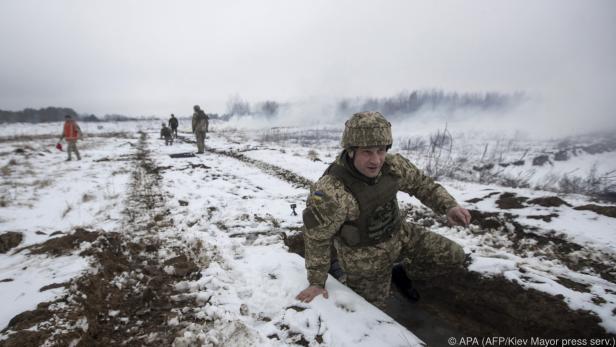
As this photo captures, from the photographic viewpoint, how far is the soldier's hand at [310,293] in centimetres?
214

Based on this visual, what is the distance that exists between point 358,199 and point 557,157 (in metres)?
21.7

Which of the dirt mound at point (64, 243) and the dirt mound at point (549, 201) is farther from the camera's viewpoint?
the dirt mound at point (549, 201)

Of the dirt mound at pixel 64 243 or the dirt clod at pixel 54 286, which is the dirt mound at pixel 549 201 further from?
the dirt mound at pixel 64 243

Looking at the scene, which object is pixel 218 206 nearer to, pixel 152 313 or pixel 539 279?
pixel 152 313

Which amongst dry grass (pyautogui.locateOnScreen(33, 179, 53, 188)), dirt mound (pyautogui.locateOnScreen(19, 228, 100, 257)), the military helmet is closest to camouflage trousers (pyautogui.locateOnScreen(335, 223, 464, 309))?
the military helmet

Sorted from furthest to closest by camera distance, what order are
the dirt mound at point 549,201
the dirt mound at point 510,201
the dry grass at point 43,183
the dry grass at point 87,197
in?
the dry grass at point 43,183
the dry grass at point 87,197
the dirt mound at point 510,201
the dirt mound at point 549,201

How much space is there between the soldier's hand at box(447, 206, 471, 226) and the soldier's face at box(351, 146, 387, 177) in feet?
2.65

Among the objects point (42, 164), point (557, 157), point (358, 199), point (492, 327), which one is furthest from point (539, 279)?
point (557, 157)

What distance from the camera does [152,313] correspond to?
2193 millimetres

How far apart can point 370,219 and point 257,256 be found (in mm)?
1340

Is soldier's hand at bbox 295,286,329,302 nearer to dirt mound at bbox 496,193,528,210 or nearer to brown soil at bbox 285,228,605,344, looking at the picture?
brown soil at bbox 285,228,605,344

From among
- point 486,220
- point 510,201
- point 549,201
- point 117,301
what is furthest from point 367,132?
point 549,201

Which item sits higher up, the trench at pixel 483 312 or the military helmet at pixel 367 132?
the military helmet at pixel 367 132

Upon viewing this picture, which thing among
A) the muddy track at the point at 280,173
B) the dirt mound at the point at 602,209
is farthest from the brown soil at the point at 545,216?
the muddy track at the point at 280,173
